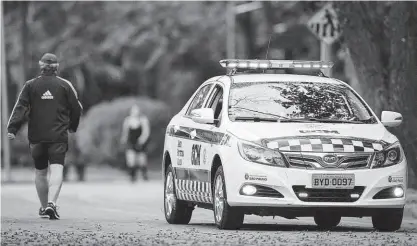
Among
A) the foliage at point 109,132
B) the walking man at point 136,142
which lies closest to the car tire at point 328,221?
the walking man at point 136,142

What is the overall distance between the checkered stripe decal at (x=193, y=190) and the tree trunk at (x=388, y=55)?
5148mm

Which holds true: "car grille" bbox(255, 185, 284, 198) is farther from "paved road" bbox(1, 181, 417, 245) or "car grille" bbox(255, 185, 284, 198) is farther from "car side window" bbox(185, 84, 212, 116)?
"car side window" bbox(185, 84, 212, 116)

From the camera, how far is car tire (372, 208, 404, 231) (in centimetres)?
1401

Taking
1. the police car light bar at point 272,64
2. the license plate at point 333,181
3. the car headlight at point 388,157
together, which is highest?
the police car light bar at point 272,64

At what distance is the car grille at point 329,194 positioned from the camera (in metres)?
13.6

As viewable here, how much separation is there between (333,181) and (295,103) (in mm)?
1362

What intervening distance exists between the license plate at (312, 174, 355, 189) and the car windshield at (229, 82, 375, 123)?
97 cm

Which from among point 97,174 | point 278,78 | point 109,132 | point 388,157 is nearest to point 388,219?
Answer: point 388,157

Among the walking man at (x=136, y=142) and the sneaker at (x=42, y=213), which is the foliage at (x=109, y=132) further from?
the sneaker at (x=42, y=213)

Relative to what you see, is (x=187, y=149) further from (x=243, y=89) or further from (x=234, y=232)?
(x=234, y=232)

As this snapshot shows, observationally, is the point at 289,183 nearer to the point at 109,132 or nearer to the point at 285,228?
the point at 285,228

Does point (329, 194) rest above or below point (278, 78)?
below

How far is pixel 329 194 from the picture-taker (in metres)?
13.6

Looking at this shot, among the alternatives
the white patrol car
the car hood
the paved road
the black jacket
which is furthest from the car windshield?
the black jacket
